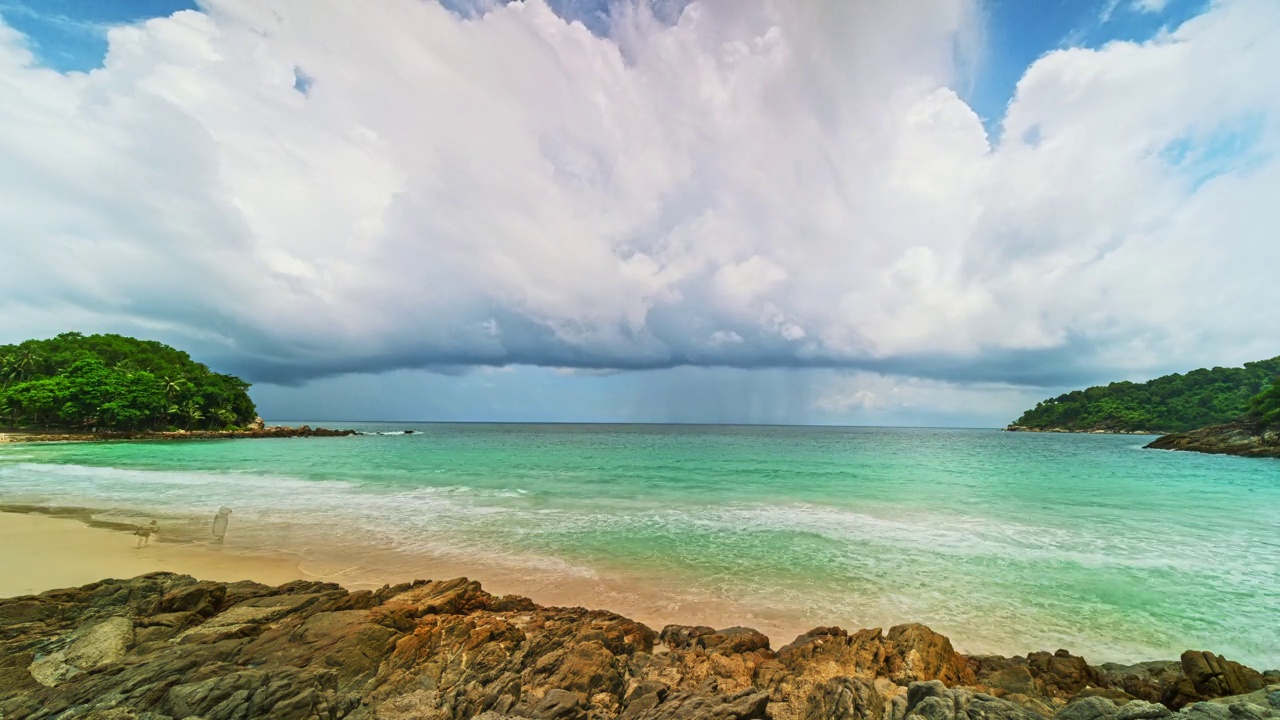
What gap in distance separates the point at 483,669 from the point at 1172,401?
17658 cm

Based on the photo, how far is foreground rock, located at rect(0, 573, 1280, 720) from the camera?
505 cm

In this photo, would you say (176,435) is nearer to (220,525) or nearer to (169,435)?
(169,435)

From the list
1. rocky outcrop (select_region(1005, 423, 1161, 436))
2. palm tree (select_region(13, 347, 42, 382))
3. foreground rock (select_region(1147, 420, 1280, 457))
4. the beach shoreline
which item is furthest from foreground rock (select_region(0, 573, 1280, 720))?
rocky outcrop (select_region(1005, 423, 1161, 436))

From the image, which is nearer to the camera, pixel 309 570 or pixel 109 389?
pixel 309 570

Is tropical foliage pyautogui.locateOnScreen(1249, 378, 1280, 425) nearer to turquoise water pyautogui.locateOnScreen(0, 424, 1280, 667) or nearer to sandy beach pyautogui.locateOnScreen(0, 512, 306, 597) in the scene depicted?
turquoise water pyautogui.locateOnScreen(0, 424, 1280, 667)

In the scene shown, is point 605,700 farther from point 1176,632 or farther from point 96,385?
point 96,385

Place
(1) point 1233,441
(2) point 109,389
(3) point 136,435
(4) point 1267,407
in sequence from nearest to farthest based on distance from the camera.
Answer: (4) point 1267,407 < (1) point 1233,441 < (2) point 109,389 < (3) point 136,435

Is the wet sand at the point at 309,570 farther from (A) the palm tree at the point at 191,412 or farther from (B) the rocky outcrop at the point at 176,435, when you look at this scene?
(A) the palm tree at the point at 191,412

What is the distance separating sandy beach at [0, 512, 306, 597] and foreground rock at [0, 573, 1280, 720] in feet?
10.1

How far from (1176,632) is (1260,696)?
6.65m

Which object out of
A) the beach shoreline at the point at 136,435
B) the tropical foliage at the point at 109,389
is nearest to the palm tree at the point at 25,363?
the tropical foliage at the point at 109,389

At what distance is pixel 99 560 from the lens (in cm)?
1163

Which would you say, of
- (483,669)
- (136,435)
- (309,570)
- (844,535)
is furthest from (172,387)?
(483,669)

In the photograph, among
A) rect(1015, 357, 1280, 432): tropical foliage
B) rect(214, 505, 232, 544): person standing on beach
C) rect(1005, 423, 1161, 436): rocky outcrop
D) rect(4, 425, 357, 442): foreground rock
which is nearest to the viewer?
rect(214, 505, 232, 544): person standing on beach
